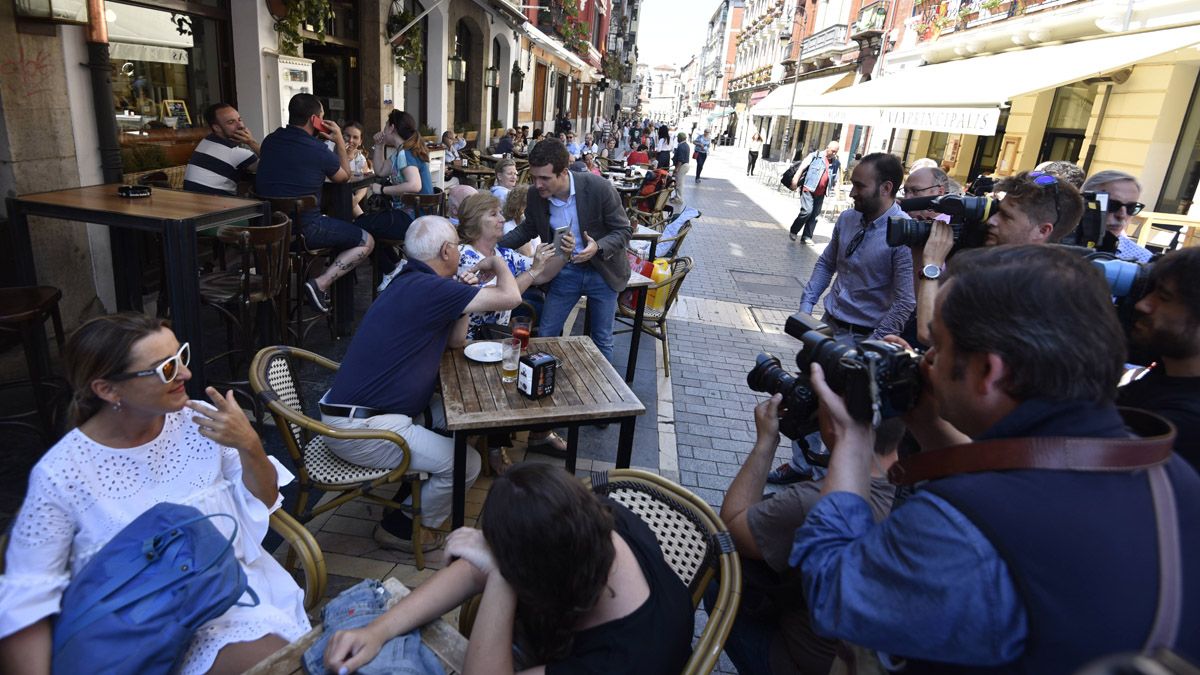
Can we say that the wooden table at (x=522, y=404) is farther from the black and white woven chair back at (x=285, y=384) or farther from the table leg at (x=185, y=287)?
the table leg at (x=185, y=287)

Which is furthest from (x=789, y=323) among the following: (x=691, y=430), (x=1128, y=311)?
(x=691, y=430)

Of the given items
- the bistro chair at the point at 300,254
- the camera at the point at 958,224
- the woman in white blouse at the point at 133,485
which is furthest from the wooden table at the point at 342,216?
the camera at the point at 958,224

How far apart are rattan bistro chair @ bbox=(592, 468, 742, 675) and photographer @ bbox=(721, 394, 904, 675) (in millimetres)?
85

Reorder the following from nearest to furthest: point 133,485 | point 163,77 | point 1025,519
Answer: point 1025,519, point 133,485, point 163,77

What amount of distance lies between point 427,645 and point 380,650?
0.36 ft

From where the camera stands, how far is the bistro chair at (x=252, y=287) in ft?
11.7

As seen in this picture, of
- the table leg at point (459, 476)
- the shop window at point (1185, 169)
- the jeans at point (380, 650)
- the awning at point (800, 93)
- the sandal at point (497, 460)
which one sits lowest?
the sandal at point (497, 460)

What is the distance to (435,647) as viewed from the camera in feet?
4.91

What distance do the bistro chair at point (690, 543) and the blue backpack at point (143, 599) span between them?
24.8 inches

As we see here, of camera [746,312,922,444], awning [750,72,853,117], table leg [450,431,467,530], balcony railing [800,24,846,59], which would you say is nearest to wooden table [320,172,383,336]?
table leg [450,431,467,530]

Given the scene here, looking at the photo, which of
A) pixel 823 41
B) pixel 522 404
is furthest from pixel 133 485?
pixel 823 41

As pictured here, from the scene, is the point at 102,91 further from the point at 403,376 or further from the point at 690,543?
the point at 690,543

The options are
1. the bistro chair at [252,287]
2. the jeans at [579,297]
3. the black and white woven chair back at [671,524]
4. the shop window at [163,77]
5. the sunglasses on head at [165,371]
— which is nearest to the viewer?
the sunglasses on head at [165,371]

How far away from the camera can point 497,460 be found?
Answer: 11.6 ft
